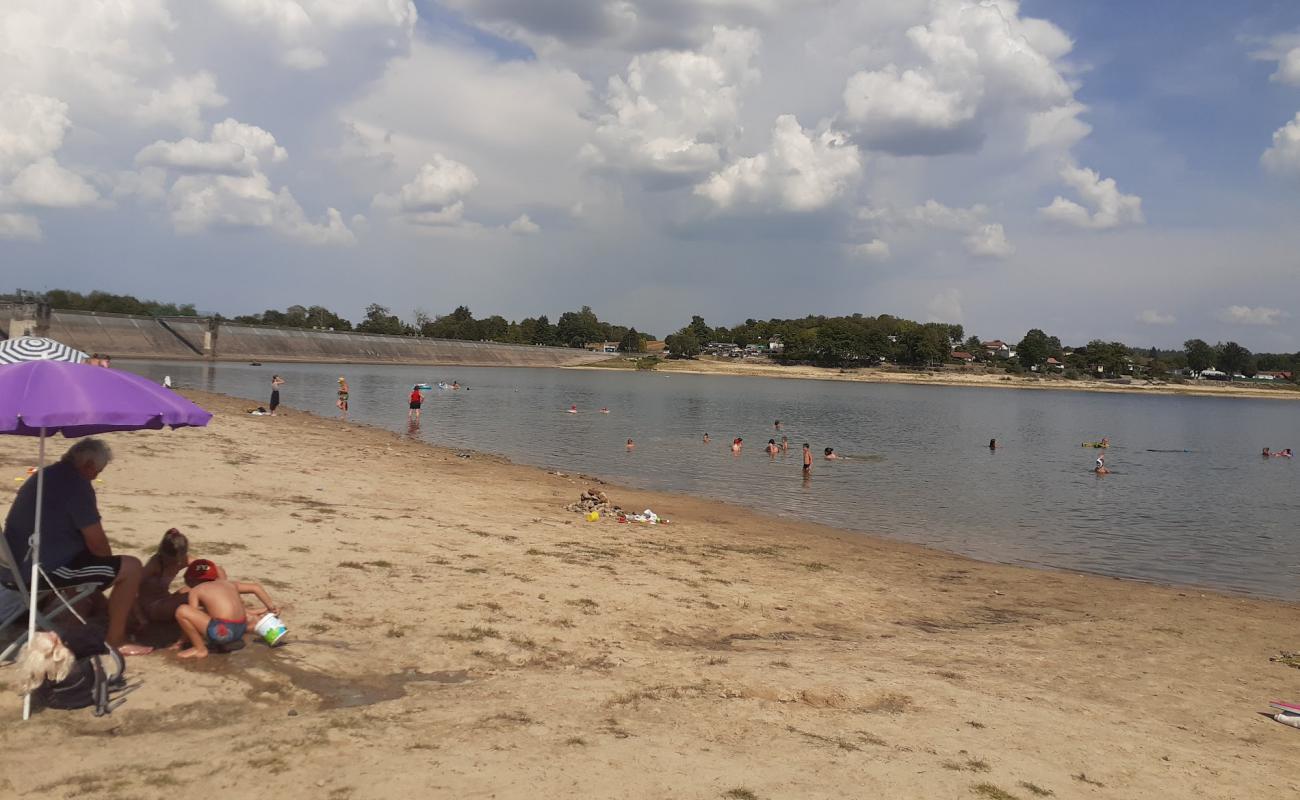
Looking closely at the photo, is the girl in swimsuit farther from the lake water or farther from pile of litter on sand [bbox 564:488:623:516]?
the lake water

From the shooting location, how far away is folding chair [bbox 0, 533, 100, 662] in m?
6.71

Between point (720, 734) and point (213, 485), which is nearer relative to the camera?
point (720, 734)

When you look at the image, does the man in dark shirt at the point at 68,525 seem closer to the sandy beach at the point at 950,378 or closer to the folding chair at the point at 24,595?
the folding chair at the point at 24,595

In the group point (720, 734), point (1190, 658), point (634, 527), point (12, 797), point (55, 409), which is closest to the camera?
point (12, 797)

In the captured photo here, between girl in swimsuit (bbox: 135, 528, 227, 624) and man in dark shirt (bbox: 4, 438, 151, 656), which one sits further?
girl in swimsuit (bbox: 135, 528, 227, 624)

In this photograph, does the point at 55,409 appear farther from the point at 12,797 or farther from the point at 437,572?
the point at 437,572

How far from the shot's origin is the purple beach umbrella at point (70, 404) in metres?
6.17

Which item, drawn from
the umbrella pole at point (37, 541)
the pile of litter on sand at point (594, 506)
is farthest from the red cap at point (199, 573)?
the pile of litter on sand at point (594, 506)

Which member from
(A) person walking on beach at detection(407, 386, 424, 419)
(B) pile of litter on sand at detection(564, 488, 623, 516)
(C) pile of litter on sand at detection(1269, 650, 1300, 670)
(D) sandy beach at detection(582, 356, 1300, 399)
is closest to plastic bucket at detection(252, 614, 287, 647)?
(B) pile of litter on sand at detection(564, 488, 623, 516)

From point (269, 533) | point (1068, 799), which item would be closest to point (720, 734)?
point (1068, 799)

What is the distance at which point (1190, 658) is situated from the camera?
11.5 m

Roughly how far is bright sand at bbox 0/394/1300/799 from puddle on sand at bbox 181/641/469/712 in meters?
0.03

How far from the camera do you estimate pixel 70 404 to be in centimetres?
629

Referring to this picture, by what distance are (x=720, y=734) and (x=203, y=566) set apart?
16.5 feet
